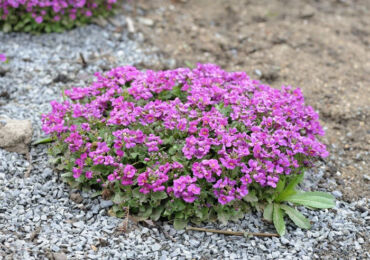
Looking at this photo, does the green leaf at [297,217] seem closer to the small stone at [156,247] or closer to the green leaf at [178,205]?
the green leaf at [178,205]

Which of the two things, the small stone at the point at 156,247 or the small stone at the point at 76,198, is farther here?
the small stone at the point at 76,198

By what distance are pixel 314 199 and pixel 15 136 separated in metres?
2.79

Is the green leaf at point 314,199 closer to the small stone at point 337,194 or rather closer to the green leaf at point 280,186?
the green leaf at point 280,186

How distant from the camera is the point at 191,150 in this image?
356 cm

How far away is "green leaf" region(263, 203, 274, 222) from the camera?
3756mm

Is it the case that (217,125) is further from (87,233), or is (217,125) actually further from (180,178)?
(87,233)

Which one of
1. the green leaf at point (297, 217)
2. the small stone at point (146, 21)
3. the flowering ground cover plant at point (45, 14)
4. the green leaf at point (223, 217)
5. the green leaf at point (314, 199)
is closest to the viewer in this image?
the green leaf at point (223, 217)

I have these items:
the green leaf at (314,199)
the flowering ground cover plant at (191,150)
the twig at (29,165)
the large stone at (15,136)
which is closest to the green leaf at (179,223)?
the flowering ground cover plant at (191,150)

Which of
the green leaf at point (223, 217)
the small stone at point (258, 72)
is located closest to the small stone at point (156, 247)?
the green leaf at point (223, 217)

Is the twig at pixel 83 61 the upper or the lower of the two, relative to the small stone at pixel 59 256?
upper

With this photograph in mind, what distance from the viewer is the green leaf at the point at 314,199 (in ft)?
12.6

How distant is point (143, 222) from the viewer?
3676mm

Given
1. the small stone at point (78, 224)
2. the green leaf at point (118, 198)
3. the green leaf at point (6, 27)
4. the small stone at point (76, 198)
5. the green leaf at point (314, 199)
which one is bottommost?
the small stone at point (78, 224)

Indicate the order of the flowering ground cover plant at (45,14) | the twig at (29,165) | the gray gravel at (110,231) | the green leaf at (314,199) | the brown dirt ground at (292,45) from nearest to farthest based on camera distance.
→ the gray gravel at (110,231), the green leaf at (314,199), the twig at (29,165), the brown dirt ground at (292,45), the flowering ground cover plant at (45,14)
